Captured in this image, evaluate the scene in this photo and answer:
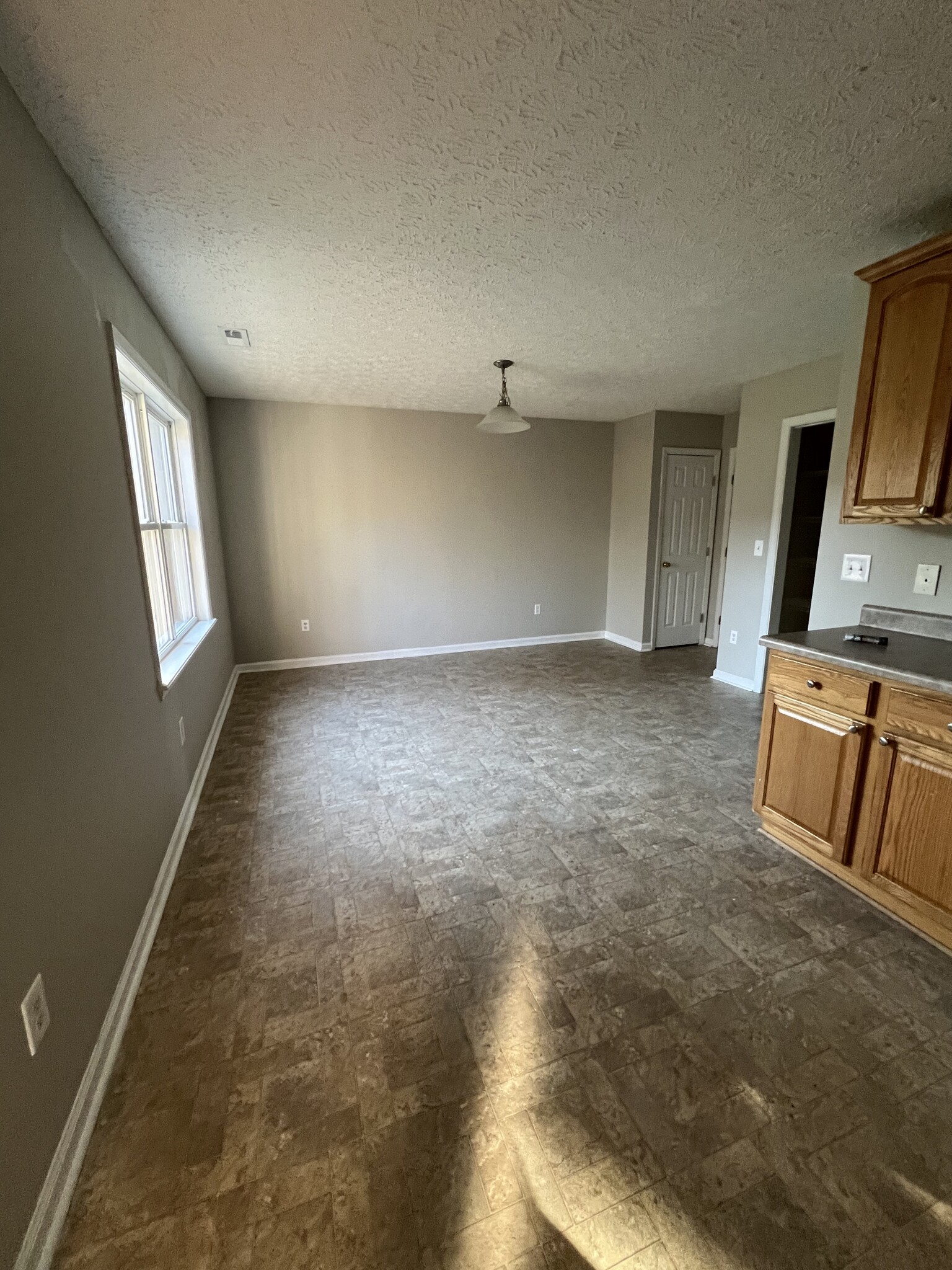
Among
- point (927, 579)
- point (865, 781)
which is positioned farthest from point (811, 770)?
point (927, 579)

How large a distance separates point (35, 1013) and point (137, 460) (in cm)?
242

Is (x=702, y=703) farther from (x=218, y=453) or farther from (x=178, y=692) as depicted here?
(x=218, y=453)

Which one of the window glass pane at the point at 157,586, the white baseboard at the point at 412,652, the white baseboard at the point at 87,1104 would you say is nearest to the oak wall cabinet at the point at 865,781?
the white baseboard at the point at 87,1104

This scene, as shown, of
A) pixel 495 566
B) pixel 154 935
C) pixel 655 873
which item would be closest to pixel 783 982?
pixel 655 873

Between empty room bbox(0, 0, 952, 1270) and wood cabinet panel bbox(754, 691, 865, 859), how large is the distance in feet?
0.05

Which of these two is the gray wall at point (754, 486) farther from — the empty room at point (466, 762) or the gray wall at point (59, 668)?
the gray wall at point (59, 668)

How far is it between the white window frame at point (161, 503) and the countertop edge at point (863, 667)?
2.65 m

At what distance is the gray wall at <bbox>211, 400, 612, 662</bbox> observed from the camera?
4.80 m

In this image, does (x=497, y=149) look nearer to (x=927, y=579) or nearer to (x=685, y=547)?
(x=927, y=579)

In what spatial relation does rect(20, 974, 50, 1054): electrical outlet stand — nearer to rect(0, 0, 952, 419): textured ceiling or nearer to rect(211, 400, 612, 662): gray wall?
rect(0, 0, 952, 419): textured ceiling

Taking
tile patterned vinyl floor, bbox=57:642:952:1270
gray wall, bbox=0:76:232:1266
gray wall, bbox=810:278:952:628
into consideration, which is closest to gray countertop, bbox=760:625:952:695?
gray wall, bbox=810:278:952:628

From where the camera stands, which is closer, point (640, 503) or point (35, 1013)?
point (35, 1013)

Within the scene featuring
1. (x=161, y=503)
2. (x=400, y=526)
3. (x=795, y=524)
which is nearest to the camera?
(x=161, y=503)

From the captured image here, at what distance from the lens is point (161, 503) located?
313 centimetres
